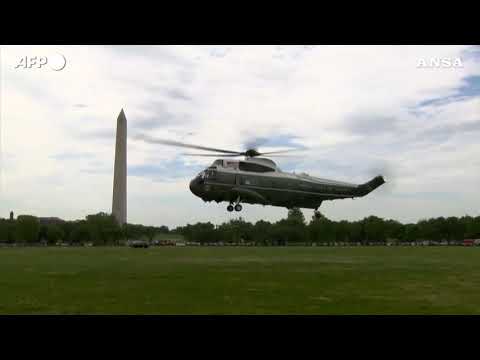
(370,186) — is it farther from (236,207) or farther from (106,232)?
(106,232)

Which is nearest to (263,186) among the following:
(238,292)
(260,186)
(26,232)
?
(260,186)

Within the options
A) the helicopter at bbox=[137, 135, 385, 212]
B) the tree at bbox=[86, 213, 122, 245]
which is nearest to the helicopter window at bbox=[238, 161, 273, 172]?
the helicopter at bbox=[137, 135, 385, 212]

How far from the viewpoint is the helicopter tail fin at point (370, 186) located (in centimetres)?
5497

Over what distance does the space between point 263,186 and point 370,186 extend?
11.7 m

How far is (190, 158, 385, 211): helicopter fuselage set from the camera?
1989 inches

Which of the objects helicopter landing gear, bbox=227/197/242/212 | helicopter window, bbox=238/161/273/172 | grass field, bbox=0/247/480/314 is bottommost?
grass field, bbox=0/247/480/314

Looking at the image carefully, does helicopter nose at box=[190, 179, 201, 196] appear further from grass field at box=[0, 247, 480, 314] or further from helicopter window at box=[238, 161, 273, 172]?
grass field at box=[0, 247, 480, 314]

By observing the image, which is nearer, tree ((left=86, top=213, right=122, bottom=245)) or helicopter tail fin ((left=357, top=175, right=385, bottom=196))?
helicopter tail fin ((left=357, top=175, right=385, bottom=196))

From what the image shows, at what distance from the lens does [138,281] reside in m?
43.5

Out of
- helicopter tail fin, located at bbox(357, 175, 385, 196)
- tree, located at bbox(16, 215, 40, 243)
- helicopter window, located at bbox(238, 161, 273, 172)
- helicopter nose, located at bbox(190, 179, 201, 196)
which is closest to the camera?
helicopter nose, located at bbox(190, 179, 201, 196)

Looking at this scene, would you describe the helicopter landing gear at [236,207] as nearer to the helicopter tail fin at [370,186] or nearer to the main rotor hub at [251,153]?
the main rotor hub at [251,153]
